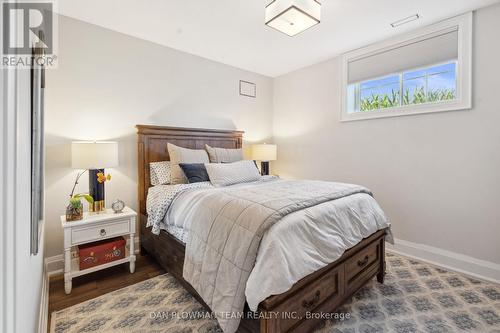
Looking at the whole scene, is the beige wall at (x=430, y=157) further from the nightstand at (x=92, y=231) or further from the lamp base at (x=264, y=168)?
the nightstand at (x=92, y=231)

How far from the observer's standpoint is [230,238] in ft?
4.82

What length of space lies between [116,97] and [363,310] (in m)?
3.17

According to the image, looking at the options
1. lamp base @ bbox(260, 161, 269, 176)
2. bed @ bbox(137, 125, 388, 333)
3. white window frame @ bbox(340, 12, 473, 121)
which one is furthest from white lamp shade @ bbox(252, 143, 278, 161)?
white window frame @ bbox(340, 12, 473, 121)

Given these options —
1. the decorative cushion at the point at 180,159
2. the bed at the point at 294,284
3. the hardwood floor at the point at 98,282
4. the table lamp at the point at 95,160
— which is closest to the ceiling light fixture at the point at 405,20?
the bed at the point at 294,284

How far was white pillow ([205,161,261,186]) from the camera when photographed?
256cm

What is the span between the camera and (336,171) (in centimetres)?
352

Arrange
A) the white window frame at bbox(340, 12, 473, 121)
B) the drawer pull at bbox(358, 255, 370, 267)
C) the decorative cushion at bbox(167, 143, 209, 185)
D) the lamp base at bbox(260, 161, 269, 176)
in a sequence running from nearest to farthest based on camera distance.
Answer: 1. the drawer pull at bbox(358, 255, 370, 267)
2. the white window frame at bbox(340, 12, 473, 121)
3. the decorative cushion at bbox(167, 143, 209, 185)
4. the lamp base at bbox(260, 161, 269, 176)

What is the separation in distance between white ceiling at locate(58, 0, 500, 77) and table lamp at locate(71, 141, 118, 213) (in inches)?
52.3

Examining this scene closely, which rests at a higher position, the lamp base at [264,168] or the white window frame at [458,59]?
the white window frame at [458,59]

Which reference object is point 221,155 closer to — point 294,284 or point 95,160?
point 95,160

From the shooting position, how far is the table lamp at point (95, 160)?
2.19 metres

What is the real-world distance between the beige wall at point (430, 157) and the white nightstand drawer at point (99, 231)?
2730 mm

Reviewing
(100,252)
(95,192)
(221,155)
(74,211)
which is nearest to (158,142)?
(221,155)

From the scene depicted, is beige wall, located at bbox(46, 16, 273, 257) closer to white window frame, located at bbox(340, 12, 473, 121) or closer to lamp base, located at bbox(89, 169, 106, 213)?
lamp base, located at bbox(89, 169, 106, 213)
